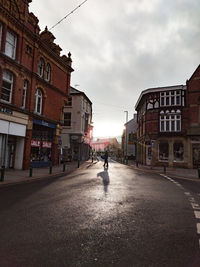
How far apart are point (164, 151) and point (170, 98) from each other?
7.82 metres

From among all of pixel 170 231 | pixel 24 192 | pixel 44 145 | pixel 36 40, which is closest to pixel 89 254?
pixel 170 231

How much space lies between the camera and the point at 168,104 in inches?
981

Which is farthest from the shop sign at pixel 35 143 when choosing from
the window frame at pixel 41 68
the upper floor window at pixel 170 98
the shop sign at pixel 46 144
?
the upper floor window at pixel 170 98

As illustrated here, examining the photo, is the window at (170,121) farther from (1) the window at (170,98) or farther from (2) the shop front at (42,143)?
(2) the shop front at (42,143)

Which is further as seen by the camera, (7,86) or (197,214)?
(7,86)

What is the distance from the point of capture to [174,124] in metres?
24.2

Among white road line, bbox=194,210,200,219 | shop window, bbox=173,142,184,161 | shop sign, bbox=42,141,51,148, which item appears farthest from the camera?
shop window, bbox=173,142,184,161

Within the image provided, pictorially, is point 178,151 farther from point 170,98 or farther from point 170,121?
point 170,98

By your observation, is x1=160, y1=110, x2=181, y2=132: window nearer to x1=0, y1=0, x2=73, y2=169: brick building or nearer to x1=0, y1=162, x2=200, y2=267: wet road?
x1=0, y1=0, x2=73, y2=169: brick building

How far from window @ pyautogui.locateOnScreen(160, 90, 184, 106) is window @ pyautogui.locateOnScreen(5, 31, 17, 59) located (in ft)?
65.7

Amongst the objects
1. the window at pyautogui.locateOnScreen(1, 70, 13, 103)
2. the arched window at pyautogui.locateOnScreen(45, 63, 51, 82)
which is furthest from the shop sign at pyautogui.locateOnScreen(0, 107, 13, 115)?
the arched window at pyautogui.locateOnScreen(45, 63, 51, 82)

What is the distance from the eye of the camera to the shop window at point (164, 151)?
2449 cm

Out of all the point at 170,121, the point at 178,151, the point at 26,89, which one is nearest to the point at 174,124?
the point at 170,121

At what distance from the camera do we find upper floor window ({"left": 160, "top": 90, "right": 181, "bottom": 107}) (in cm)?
2439
